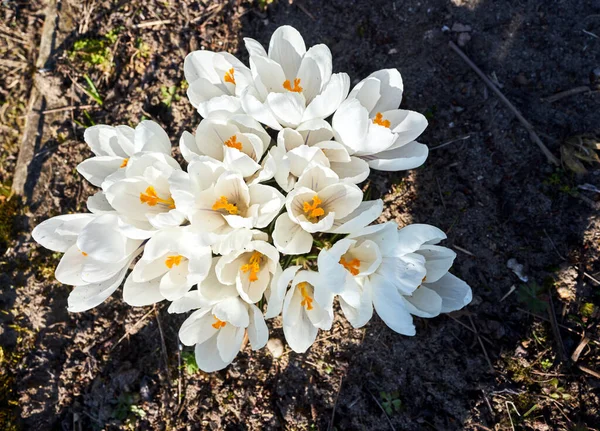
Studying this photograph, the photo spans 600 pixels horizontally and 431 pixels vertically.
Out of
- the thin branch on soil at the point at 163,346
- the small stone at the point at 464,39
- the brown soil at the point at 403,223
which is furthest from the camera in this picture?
the small stone at the point at 464,39

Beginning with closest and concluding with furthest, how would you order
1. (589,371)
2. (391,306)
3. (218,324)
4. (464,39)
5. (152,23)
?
(391,306) < (218,324) < (589,371) < (464,39) < (152,23)

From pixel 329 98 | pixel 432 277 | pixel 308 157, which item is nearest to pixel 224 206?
pixel 308 157

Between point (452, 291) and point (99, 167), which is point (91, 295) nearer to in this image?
point (99, 167)

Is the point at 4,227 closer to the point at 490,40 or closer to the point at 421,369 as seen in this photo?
the point at 421,369

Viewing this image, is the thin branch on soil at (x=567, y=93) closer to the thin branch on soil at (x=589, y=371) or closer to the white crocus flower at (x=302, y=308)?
the thin branch on soil at (x=589, y=371)

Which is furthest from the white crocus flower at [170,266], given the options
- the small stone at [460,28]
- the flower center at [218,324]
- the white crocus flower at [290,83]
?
the small stone at [460,28]

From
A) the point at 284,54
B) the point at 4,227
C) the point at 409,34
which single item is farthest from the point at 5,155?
the point at 409,34

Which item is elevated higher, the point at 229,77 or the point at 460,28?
the point at 460,28
